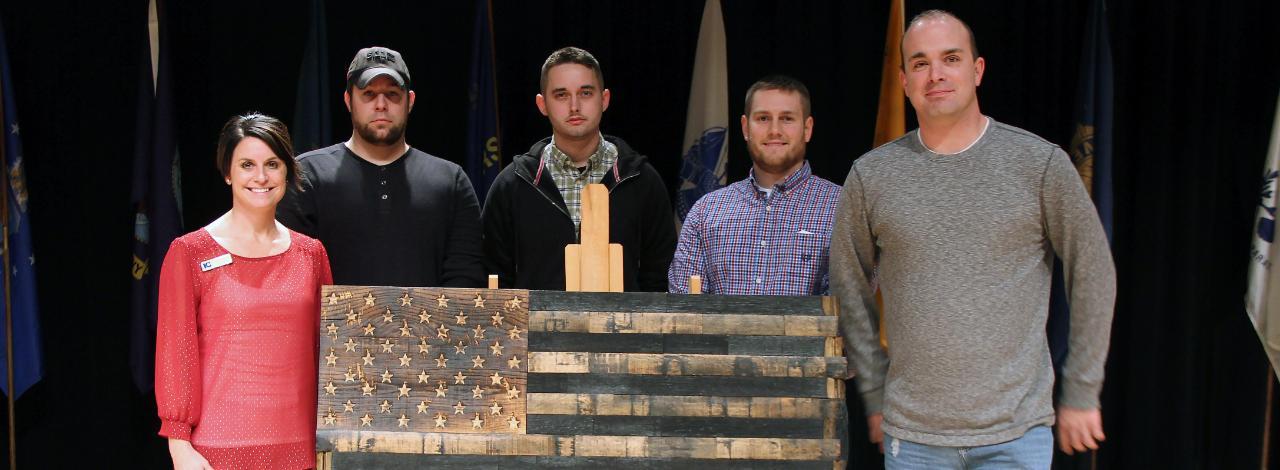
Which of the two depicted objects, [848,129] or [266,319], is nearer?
[266,319]

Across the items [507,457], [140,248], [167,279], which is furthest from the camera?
[140,248]

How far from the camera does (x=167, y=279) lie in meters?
2.57

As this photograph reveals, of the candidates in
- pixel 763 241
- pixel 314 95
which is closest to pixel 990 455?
pixel 763 241

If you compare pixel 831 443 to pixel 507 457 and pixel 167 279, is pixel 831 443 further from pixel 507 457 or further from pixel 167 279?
pixel 167 279

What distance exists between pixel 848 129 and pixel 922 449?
292cm

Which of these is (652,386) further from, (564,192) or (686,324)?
(564,192)

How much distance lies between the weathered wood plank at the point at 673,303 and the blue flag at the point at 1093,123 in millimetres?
2827

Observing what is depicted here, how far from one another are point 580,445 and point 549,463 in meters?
0.08

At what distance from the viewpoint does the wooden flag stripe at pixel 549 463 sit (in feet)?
7.82

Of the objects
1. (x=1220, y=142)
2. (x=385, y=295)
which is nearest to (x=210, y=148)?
(x=385, y=295)

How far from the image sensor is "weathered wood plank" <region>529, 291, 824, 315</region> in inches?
97.7

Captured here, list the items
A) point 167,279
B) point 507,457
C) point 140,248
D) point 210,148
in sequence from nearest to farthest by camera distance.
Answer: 1. point 507,457
2. point 167,279
3. point 140,248
4. point 210,148

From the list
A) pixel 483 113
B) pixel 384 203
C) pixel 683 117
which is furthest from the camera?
pixel 683 117

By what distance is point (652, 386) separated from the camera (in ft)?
8.04
